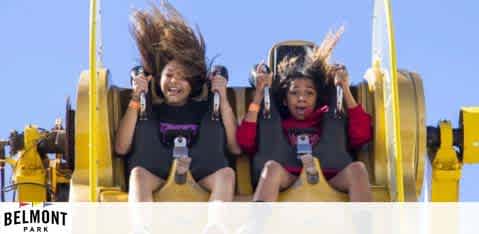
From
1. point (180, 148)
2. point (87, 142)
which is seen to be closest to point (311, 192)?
point (180, 148)

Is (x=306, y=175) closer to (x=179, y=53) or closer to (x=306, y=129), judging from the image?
(x=306, y=129)

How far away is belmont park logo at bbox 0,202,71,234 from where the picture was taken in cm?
1270

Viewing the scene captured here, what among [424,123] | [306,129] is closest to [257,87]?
[306,129]

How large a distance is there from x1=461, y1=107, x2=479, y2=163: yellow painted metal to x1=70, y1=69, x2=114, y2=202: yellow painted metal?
2.71 metres

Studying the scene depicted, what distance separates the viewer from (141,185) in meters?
12.1

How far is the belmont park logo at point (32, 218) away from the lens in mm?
12695

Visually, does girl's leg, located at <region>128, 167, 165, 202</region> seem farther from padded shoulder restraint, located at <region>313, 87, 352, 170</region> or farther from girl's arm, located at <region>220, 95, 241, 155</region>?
padded shoulder restraint, located at <region>313, 87, 352, 170</region>

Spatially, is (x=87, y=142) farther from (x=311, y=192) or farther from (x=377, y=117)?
(x=377, y=117)

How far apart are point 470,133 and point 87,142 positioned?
293cm

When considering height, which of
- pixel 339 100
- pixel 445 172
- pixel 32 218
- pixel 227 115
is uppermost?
pixel 339 100

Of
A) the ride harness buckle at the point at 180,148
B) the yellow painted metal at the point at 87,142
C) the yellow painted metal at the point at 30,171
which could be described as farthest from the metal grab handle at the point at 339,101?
the yellow painted metal at the point at 30,171

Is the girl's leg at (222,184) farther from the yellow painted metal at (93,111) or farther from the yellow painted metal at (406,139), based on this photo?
the yellow painted metal at (406,139)

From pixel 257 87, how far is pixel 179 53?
28.8 inches

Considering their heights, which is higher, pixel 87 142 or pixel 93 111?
pixel 93 111
